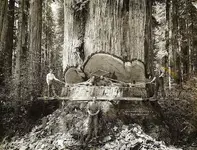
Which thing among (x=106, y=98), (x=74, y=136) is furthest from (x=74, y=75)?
(x=74, y=136)

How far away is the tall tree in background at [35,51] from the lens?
8.86 m

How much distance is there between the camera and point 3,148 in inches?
218

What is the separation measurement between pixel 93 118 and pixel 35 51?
5519 mm

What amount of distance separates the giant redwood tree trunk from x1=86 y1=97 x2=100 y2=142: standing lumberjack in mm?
1505

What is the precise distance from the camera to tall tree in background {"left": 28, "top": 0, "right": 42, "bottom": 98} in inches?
349

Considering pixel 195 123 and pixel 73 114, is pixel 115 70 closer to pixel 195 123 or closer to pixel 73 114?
pixel 73 114

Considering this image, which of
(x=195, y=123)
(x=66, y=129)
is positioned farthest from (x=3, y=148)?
(x=195, y=123)

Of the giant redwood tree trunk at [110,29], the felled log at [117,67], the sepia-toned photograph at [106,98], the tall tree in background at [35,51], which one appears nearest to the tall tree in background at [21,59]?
the tall tree in background at [35,51]

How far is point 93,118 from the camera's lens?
5.19 metres

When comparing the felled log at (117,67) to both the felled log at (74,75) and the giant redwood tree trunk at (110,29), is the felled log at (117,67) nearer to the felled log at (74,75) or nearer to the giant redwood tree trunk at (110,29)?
the giant redwood tree trunk at (110,29)

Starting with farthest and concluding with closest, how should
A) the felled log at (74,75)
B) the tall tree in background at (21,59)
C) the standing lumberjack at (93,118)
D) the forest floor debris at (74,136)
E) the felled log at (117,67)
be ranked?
1. the tall tree in background at (21,59)
2. the felled log at (74,75)
3. the felled log at (117,67)
4. the standing lumberjack at (93,118)
5. the forest floor debris at (74,136)

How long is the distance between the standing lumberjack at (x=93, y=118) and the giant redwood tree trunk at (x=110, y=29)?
1505mm

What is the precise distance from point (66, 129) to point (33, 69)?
14.6 ft

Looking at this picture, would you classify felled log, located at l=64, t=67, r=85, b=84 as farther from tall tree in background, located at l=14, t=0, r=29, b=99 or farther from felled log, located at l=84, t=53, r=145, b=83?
tall tree in background, located at l=14, t=0, r=29, b=99
